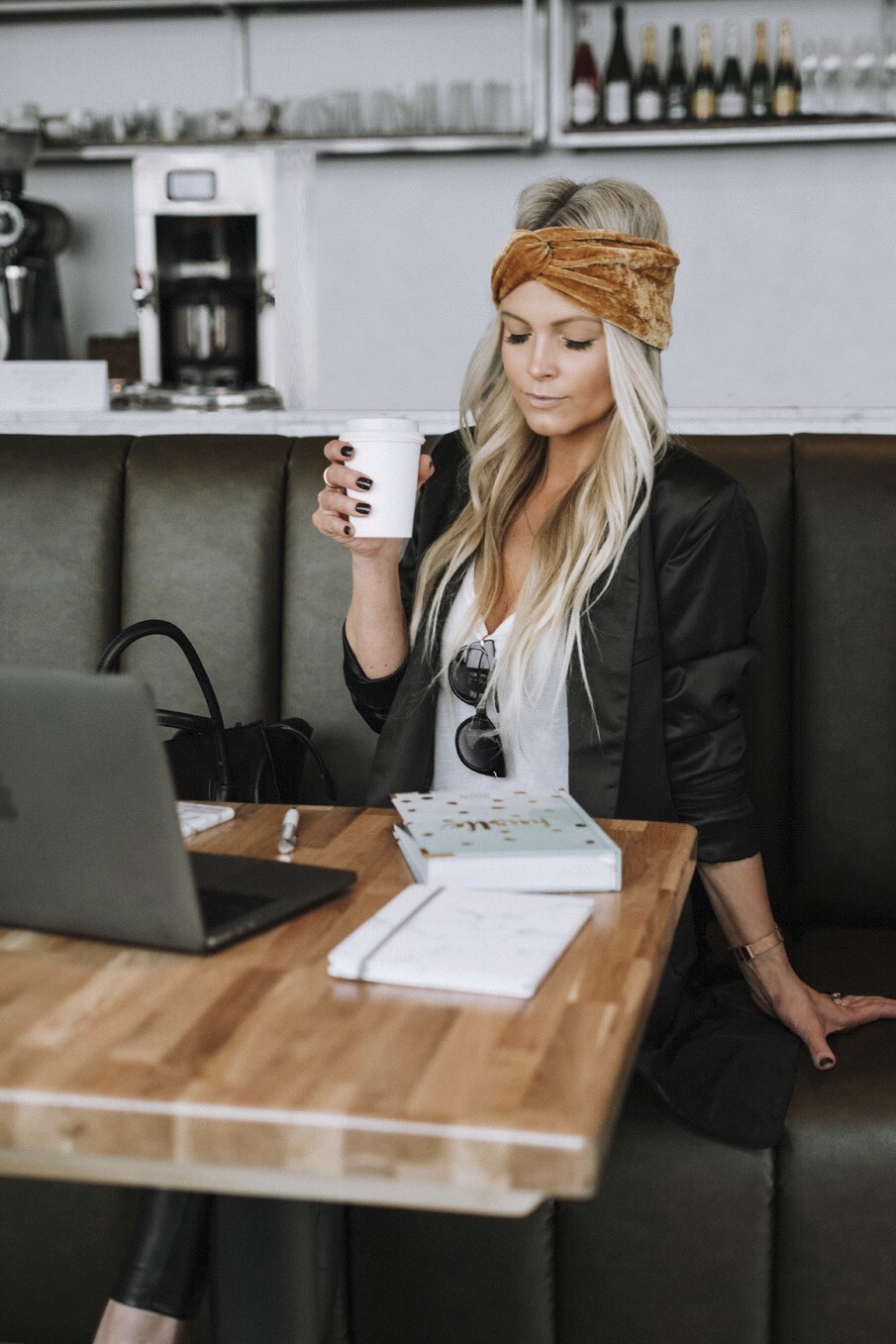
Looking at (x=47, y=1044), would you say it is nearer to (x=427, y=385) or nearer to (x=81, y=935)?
(x=81, y=935)

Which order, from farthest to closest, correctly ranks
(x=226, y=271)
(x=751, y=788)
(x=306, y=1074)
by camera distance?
(x=226, y=271) → (x=751, y=788) → (x=306, y=1074)

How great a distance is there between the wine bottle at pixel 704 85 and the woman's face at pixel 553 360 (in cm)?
266

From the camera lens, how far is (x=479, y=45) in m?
4.11

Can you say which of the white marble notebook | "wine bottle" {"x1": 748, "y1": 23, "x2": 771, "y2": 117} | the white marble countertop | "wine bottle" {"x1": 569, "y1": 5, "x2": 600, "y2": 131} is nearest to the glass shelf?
"wine bottle" {"x1": 569, "y1": 5, "x2": 600, "y2": 131}

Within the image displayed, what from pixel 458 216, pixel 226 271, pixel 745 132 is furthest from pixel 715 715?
pixel 458 216

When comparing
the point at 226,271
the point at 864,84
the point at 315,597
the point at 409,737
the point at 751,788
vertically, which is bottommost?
the point at 751,788

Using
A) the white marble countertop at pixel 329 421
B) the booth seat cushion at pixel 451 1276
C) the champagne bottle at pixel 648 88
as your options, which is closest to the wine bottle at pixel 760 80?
the champagne bottle at pixel 648 88

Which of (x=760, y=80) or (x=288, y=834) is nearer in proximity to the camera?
(x=288, y=834)

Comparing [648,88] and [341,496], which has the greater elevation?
[648,88]

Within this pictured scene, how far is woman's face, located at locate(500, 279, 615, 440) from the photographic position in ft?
4.74

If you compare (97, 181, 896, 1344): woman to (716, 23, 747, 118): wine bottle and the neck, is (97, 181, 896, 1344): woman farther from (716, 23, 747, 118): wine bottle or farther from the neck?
(716, 23, 747, 118): wine bottle

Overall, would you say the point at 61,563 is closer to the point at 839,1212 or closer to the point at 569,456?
the point at 569,456

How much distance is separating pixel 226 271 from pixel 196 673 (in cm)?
200

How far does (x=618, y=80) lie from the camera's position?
3852 millimetres
